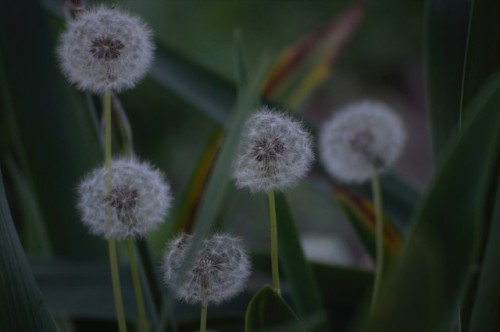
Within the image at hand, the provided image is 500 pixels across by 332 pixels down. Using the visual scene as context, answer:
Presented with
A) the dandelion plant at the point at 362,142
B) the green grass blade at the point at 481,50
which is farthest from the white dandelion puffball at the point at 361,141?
the green grass blade at the point at 481,50

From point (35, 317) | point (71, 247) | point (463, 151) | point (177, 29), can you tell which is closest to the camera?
point (463, 151)

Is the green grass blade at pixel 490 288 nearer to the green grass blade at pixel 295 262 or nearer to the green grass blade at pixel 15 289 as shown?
the green grass blade at pixel 295 262

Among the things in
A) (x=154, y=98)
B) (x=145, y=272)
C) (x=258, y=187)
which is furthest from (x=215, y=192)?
(x=154, y=98)

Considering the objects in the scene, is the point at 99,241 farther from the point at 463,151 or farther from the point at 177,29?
the point at 177,29

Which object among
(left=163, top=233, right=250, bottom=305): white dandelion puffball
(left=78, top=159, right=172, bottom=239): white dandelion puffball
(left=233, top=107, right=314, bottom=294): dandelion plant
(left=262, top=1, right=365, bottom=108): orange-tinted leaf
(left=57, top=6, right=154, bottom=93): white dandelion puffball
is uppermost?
(left=262, top=1, right=365, bottom=108): orange-tinted leaf

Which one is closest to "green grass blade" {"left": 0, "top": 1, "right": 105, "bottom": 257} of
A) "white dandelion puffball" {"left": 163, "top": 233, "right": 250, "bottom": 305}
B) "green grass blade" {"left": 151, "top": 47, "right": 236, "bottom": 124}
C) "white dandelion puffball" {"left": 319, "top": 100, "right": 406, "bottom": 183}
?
→ "green grass blade" {"left": 151, "top": 47, "right": 236, "bottom": 124}

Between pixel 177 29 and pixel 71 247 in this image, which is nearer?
pixel 71 247

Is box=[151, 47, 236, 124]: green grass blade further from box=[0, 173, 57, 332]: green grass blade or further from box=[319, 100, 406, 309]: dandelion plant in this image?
box=[0, 173, 57, 332]: green grass blade
